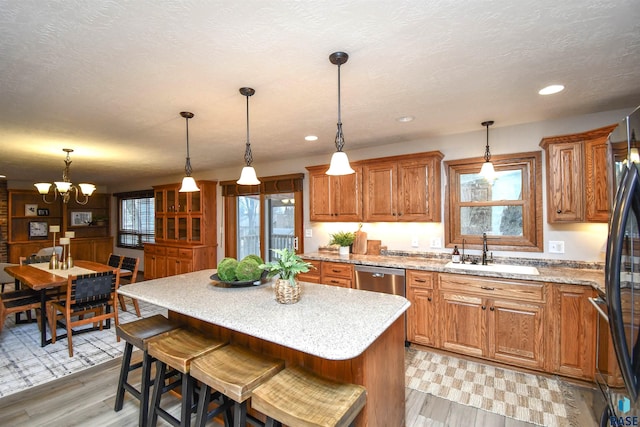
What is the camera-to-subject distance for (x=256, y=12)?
136 centimetres

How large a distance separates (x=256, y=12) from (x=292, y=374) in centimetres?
173

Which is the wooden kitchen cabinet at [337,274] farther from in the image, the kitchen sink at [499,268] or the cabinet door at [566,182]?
the cabinet door at [566,182]

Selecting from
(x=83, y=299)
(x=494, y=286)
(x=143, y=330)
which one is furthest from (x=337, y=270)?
(x=83, y=299)

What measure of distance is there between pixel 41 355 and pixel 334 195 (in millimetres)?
3695

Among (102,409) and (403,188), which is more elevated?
(403,188)

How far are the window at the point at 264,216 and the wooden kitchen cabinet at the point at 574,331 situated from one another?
322 centimetres

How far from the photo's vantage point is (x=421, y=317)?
10.1 feet

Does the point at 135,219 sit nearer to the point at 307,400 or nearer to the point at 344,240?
the point at 344,240

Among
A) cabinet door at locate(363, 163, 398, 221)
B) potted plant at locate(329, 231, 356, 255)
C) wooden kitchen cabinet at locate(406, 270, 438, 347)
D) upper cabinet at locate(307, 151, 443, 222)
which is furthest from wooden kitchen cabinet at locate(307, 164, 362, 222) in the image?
wooden kitchen cabinet at locate(406, 270, 438, 347)

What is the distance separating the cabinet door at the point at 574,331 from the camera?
237cm

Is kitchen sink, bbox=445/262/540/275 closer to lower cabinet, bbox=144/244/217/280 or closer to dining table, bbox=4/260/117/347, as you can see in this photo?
dining table, bbox=4/260/117/347

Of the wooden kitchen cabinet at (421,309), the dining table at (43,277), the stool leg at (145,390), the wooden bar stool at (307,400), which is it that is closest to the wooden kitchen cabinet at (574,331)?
the wooden kitchen cabinet at (421,309)

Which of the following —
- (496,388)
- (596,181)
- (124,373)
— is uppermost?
(596,181)

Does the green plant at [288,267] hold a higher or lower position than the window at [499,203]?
lower
